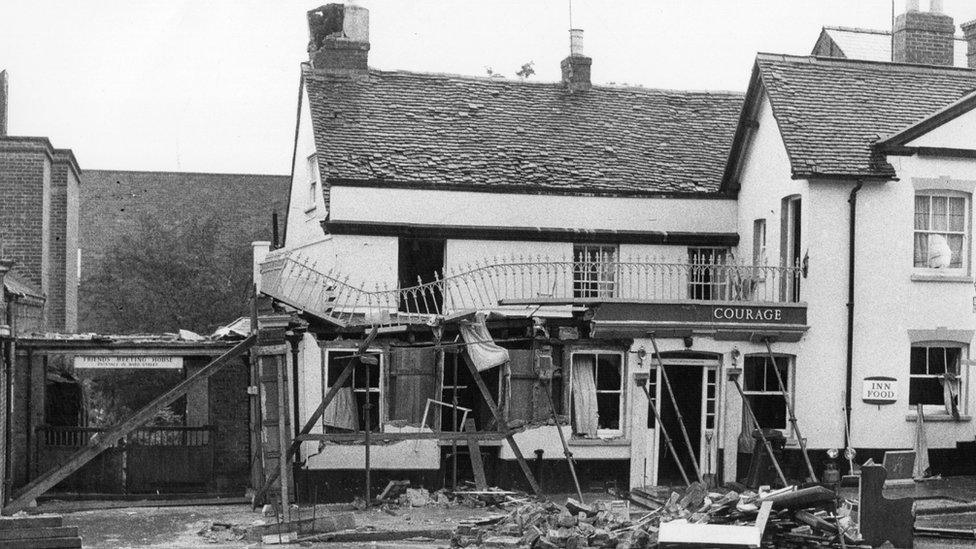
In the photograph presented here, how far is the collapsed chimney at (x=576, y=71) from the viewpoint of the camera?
31.2 m

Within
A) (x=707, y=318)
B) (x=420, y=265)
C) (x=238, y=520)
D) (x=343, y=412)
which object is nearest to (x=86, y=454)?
(x=238, y=520)

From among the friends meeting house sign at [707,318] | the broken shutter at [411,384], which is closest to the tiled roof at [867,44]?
the friends meeting house sign at [707,318]

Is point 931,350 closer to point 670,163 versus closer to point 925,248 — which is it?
point 925,248

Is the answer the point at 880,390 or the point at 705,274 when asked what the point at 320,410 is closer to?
the point at 705,274

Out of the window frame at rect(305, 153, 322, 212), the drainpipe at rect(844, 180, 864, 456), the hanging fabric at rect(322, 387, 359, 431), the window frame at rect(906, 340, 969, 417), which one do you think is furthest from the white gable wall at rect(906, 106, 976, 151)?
the window frame at rect(305, 153, 322, 212)

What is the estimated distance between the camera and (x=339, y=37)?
97.7 feet

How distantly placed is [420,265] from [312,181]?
3.48 metres

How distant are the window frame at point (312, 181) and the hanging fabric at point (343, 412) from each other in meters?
5.00

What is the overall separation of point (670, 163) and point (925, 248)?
5893mm

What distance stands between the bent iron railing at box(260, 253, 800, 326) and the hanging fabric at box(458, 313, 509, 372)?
765mm

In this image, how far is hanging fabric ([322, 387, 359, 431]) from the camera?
81.5ft

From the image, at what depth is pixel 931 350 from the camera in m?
26.0

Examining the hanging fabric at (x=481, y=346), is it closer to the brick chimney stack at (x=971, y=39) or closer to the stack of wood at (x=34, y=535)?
the stack of wood at (x=34, y=535)

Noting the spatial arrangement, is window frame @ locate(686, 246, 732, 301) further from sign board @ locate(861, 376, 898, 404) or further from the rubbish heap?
the rubbish heap
